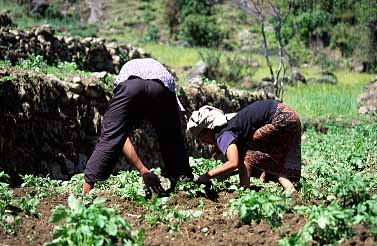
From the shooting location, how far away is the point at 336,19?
33469 millimetres

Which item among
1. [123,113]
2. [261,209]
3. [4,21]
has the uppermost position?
[4,21]

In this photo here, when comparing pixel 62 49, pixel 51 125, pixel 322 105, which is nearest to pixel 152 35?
pixel 322 105

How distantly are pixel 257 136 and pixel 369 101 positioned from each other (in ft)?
34.7

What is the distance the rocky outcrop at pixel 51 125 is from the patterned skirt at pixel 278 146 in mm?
2880

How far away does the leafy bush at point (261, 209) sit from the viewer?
3.30 metres

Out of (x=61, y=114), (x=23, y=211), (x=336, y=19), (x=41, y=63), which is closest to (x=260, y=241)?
(x=23, y=211)

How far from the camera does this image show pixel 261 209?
3.38 metres

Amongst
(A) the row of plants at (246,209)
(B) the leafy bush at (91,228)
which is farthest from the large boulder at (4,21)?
(B) the leafy bush at (91,228)

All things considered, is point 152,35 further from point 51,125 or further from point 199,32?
point 51,125

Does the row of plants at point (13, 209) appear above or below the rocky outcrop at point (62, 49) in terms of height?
below

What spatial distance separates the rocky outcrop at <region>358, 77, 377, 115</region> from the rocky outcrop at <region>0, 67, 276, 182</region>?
7.51 metres

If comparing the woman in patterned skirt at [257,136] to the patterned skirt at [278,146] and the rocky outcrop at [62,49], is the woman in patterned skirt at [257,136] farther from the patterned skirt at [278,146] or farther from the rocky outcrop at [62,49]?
the rocky outcrop at [62,49]

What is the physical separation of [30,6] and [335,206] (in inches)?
1027

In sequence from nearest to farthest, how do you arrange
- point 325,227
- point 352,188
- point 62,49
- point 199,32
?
point 325,227 < point 352,188 < point 62,49 < point 199,32
